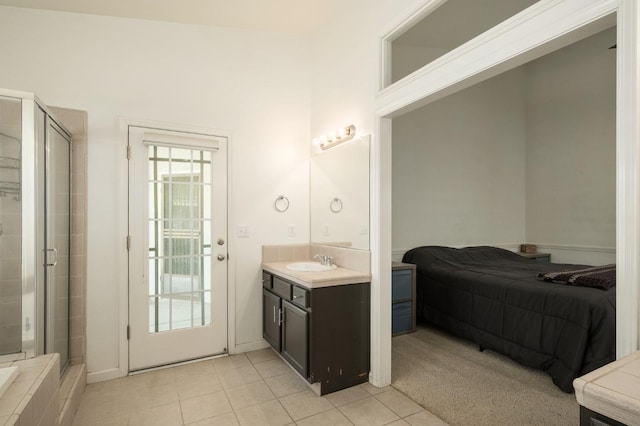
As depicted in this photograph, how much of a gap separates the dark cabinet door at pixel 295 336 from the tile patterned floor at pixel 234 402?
0.19m

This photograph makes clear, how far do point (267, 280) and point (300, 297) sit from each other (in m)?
0.73

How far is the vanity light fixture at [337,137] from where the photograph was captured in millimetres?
2782

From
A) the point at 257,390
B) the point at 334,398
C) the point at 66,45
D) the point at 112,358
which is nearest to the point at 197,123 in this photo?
the point at 66,45

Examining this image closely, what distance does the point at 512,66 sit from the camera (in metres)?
1.69

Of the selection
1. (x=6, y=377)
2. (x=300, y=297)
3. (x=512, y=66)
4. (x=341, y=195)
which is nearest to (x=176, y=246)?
(x=300, y=297)

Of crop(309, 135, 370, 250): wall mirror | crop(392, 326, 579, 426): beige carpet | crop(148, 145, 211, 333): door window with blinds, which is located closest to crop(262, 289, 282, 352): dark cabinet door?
crop(148, 145, 211, 333): door window with blinds

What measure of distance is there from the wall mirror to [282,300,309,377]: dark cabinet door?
0.69m

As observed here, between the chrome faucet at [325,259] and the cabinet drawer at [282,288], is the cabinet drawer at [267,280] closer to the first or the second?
the cabinet drawer at [282,288]

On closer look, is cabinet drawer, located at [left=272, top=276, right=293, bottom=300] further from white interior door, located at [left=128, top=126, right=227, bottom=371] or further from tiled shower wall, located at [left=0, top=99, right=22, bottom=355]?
tiled shower wall, located at [left=0, top=99, right=22, bottom=355]

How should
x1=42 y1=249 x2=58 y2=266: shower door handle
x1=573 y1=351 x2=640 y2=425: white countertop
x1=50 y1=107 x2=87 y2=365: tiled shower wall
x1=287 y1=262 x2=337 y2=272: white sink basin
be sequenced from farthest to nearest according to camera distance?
x1=287 y1=262 x2=337 y2=272: white sink basin
x1=50 y1=107 x2=87 y2=365: tiled shower wall
x1=42 y1=249 x2=58 y2=266: shower door handle
x1=573 y1=351 x2=640 y2=425: white countertop

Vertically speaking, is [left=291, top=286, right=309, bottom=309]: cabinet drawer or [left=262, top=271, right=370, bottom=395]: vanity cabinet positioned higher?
[left=291, top=286, right=309, bottom=309]: cabinet drawer

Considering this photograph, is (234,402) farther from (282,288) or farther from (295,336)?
(282,288)

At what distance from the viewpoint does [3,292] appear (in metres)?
2.03

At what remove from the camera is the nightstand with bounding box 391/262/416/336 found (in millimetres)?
3514
